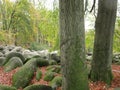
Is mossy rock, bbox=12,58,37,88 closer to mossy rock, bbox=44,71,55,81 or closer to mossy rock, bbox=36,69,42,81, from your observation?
mossy rock, bbox=36,69,42,81

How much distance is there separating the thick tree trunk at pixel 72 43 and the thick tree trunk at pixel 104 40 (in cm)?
147

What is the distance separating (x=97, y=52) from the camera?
5.95 m

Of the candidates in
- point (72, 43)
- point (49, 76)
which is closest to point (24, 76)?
point (49, 76)

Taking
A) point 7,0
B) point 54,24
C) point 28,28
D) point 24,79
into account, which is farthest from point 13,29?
point 24,79

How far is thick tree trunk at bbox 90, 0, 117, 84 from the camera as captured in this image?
5.72 meters

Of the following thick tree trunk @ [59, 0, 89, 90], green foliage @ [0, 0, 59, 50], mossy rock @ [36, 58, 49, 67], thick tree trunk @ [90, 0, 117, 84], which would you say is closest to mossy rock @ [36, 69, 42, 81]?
mossy rock @ [36, 58, 49, 67]

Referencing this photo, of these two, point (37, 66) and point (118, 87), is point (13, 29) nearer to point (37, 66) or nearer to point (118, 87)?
point (37, 66)

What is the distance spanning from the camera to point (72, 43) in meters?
4.28

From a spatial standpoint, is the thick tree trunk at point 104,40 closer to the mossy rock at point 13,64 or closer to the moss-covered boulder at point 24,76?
the moss-covered boulder at point 24,76

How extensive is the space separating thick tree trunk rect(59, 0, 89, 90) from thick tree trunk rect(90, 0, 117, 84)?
1.47 m

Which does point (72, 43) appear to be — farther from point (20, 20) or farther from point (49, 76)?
point (20, 20)

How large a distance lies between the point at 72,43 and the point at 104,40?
5.76ft

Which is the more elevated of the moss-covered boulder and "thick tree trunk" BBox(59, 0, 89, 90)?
"thick tree trunk" BBox(59, 0, 89, 90)

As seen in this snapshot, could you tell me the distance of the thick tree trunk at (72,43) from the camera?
4.18m
